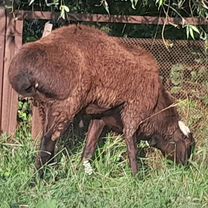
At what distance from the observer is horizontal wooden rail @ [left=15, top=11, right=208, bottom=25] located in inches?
328

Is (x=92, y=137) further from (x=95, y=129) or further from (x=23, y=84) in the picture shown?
(x=23, y=84)

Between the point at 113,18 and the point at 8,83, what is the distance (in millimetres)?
1405

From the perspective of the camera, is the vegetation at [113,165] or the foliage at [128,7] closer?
the vegetation at [113,165]

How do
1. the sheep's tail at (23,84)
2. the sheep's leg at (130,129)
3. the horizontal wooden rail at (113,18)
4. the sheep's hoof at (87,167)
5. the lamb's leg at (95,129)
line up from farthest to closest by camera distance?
the horizontal wooden rail at (113,18)
the lamb's leg at (95,129)
the sheep's leg at (130,129)
the sheep's hoof at (87,167)
the sheep's tail at (23,84)

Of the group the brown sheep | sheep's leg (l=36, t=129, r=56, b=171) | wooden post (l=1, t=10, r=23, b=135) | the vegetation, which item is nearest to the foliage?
the vegetation

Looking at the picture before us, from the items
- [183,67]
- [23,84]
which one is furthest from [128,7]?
[23,84]

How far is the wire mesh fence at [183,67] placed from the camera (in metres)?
8.84

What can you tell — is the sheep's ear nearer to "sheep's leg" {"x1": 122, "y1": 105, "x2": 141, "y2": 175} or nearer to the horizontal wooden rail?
"sheep's leg" {"x1": 122, "y1": 105, "x2": 141, "y2": 175}

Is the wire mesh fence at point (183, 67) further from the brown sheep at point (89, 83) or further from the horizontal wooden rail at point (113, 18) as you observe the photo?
the brown sheep at point (89, 83)

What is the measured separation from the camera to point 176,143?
8.48 metres

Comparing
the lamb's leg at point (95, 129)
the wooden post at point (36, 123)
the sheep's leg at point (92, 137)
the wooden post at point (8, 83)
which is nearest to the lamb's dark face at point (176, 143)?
the lamb's leg at point (95, 129)

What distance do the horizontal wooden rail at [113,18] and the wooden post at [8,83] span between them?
132mm

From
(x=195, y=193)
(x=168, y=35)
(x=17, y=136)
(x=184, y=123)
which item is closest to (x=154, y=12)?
(x=168, y=35)

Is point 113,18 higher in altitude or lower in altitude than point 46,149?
higher
